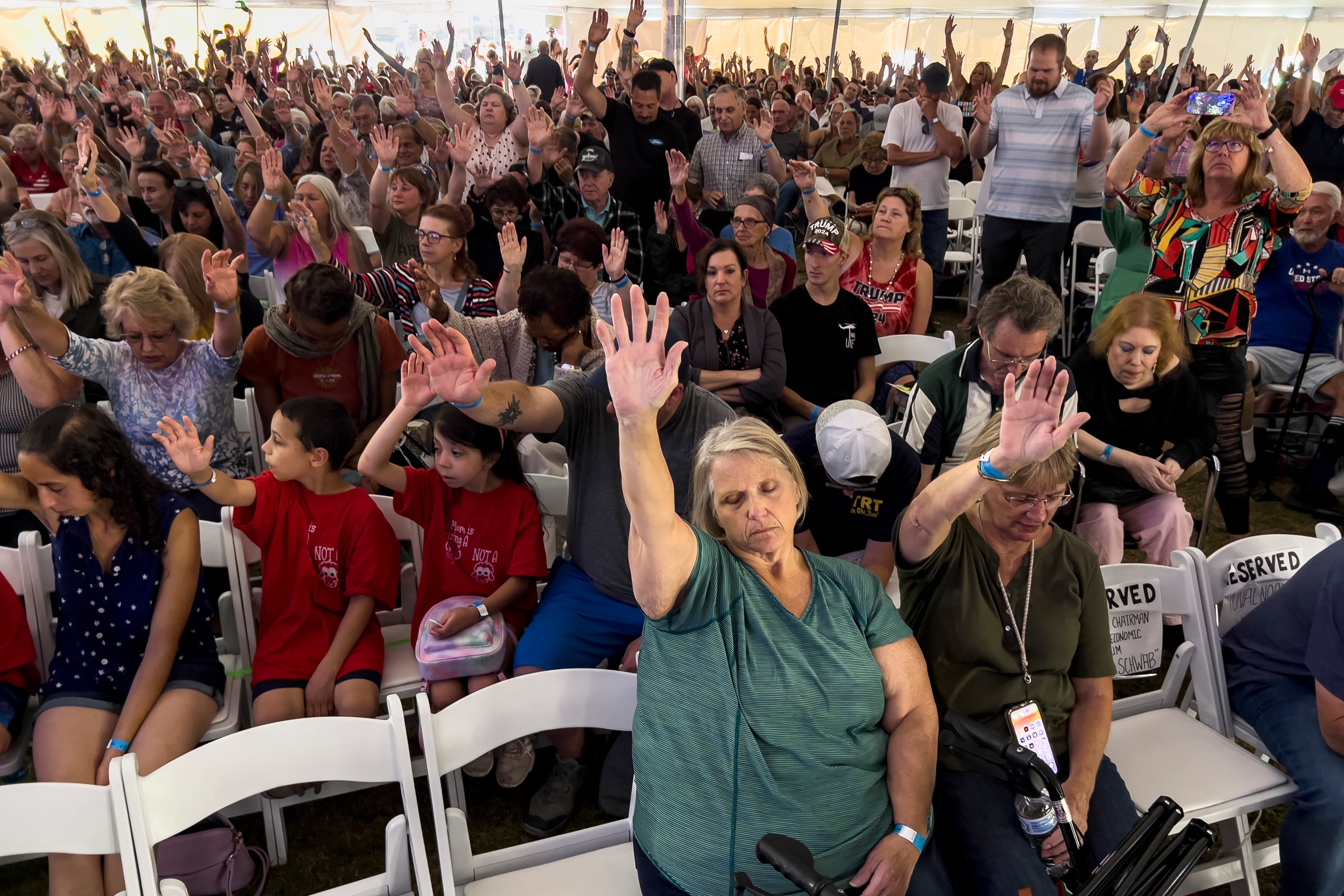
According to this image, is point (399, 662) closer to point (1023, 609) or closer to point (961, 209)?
point (1023, 609)

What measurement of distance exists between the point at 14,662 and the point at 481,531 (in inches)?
45.1

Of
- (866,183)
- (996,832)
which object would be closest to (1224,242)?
(996,832)

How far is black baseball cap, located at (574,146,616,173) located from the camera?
469cm

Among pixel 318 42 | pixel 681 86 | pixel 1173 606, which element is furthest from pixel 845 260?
pixel 318 42

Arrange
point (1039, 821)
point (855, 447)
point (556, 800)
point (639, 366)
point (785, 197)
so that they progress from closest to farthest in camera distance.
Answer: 1. point (1039, 821)
2. point (639, 366)
3. point (855, 447)
4. point (556, 800)
5. point (785, 197)

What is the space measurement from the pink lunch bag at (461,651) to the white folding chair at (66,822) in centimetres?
80

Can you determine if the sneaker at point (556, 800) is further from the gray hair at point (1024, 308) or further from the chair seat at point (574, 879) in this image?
the gray hair at point (1024, 308)

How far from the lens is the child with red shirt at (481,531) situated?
7.91 feet

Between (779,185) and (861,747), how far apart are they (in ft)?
17.8

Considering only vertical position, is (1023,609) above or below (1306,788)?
above

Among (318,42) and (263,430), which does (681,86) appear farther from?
(318,42)

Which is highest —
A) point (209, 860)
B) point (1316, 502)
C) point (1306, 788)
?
point (1306, 788)

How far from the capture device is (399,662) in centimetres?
247

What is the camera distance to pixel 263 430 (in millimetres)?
3320
